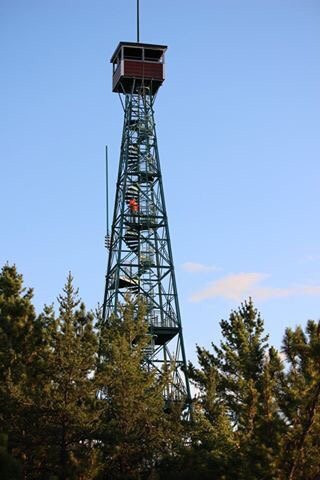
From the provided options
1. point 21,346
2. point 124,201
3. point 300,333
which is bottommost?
point 300,333

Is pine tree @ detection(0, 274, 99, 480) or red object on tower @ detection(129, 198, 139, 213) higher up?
red object on tower @ detection(129, 198, 139, 213)

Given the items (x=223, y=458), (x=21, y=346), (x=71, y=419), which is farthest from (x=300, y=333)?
(x=21, y=346)

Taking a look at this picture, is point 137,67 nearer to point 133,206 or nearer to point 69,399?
point 133,206

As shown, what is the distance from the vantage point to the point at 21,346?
120 feet

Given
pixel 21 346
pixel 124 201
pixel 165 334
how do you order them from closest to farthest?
pixel 21 346 < pixel 165 334 < pixel 124 201

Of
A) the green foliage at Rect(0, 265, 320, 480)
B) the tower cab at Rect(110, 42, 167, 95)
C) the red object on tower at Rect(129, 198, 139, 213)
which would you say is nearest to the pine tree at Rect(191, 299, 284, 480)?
the green foliage at Rect(0, 265, 320, 480)

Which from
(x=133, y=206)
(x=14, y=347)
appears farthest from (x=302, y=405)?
(x=133, y=206)

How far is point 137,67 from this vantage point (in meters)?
58.7

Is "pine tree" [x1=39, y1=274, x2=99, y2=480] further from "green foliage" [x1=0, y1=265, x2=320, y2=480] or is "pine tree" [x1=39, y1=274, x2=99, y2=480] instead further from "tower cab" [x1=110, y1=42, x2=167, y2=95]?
"tower cab" [x1=110, y1=42, x2=167, y2=95]

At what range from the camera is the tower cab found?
58.5m

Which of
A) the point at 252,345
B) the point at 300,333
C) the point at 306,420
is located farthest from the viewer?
the point at 252,345

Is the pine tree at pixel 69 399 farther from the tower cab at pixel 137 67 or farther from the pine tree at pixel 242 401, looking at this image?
the tower cab at pixel 137 67

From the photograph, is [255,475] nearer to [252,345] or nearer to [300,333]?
[300,333]

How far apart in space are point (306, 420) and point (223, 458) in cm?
647
